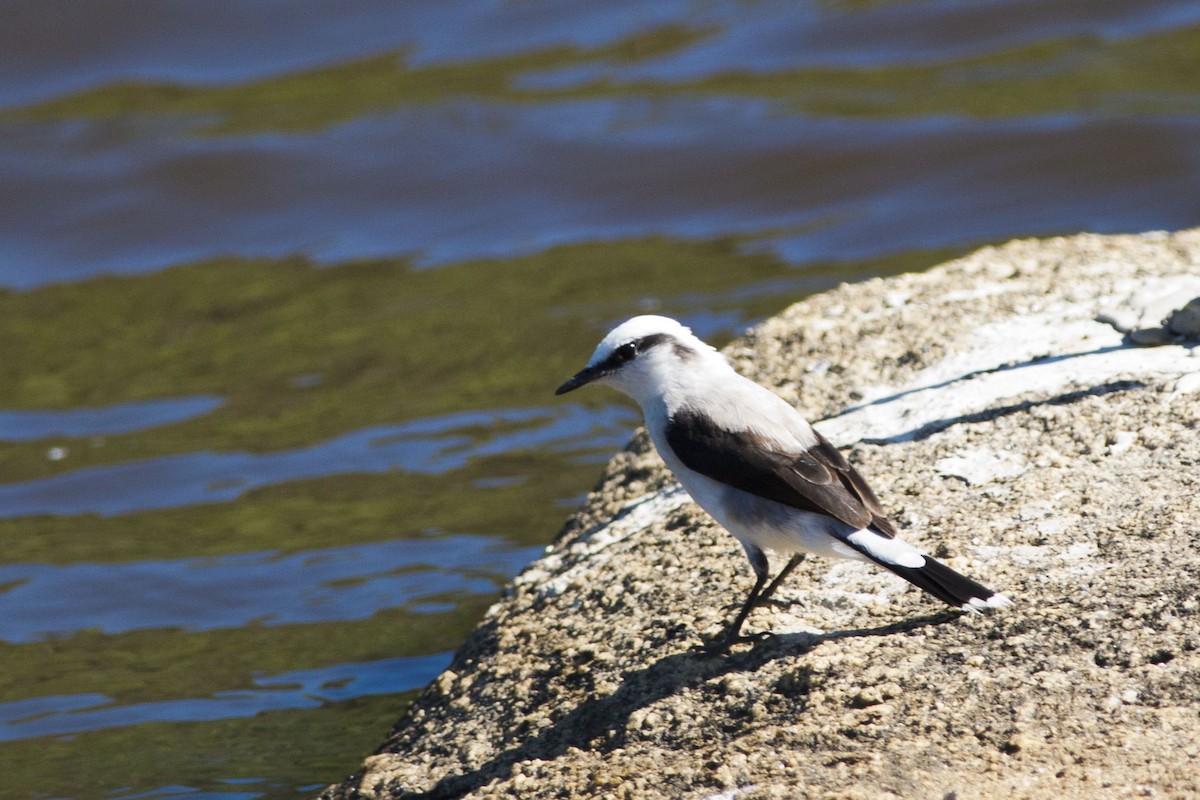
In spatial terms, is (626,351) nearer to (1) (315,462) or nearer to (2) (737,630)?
(2) (737,630)

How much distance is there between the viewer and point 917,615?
13.0 feet

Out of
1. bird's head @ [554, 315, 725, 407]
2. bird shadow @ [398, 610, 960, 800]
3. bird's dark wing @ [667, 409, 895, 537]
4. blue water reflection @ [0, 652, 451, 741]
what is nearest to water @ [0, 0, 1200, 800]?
blue water reflection @ [0, 652, 451, 741]

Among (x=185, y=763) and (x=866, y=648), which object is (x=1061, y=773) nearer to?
(x=866, y=648)

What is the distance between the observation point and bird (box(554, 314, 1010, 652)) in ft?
12.6

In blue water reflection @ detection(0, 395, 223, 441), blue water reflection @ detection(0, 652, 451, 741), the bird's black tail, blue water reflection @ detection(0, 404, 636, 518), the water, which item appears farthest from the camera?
blue water reflection @ detection(0, 395, 223, 441)

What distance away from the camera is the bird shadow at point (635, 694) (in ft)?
12.8

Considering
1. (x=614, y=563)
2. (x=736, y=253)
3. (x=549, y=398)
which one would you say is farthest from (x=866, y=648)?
(x=736, y=253)

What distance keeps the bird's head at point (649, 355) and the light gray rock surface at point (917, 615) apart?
0.57 metres

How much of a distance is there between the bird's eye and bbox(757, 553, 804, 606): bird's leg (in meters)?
0.79

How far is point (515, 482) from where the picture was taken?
7711 mm

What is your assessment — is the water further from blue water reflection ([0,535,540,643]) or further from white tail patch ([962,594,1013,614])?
white tail patch ([962,594,1013,614])

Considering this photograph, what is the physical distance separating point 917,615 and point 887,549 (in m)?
0.27

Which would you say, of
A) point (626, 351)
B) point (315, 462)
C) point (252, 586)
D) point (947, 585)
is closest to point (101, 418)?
point (315, 462)

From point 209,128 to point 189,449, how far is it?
5.33 metres
